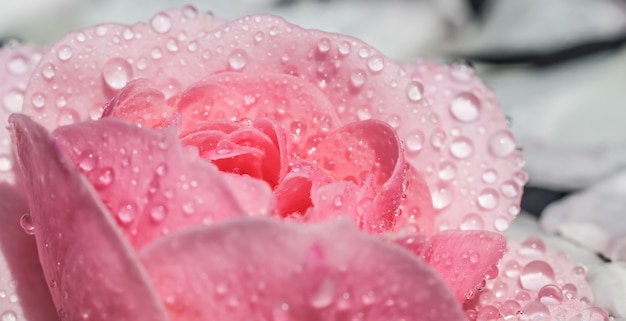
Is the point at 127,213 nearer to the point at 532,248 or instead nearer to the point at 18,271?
the point at 18,271

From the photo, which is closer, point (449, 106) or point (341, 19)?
point (449, 106)

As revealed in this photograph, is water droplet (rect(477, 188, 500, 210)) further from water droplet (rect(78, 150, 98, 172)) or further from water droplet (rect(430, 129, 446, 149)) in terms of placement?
water droplet (rect(78, 150, 98, 172))

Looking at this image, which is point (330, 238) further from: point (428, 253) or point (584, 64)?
point (584, 64)

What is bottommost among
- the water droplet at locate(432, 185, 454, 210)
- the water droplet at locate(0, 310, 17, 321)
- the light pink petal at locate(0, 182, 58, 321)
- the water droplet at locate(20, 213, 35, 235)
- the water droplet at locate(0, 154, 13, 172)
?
the water droplet at locate(432, 185, 454, 210)

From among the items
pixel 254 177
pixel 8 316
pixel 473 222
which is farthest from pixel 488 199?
pixel 8 316

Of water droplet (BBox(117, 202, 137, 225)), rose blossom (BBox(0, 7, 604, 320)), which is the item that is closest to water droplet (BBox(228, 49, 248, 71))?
rose blossom (BBox(0, 7, 604, 320))

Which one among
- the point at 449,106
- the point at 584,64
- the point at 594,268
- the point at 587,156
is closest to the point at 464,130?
the point at 449,106

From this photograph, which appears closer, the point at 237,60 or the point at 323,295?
the point at 323,295
